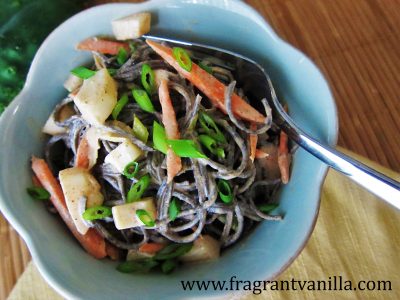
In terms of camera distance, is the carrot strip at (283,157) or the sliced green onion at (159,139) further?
the carrot strip at (283,157)

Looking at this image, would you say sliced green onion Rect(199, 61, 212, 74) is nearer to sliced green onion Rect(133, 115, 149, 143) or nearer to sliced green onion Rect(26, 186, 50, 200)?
sliced green onion Rect(133, 115, 149, 143)

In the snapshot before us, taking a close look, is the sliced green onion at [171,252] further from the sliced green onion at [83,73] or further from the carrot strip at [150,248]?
the sliced green onion at [83,73]

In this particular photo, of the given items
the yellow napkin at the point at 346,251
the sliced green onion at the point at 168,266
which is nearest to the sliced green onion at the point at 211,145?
the sliced green onion at the point at 168,266

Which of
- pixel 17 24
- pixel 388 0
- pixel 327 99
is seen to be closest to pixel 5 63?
pixel 17 24

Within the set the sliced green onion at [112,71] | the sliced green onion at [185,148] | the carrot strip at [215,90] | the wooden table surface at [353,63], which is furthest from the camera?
the wooden table surface at [353,63]

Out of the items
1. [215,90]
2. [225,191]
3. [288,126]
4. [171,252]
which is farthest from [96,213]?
[288,126]

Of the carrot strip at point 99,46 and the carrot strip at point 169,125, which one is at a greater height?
the carrot strip at point 99,46
